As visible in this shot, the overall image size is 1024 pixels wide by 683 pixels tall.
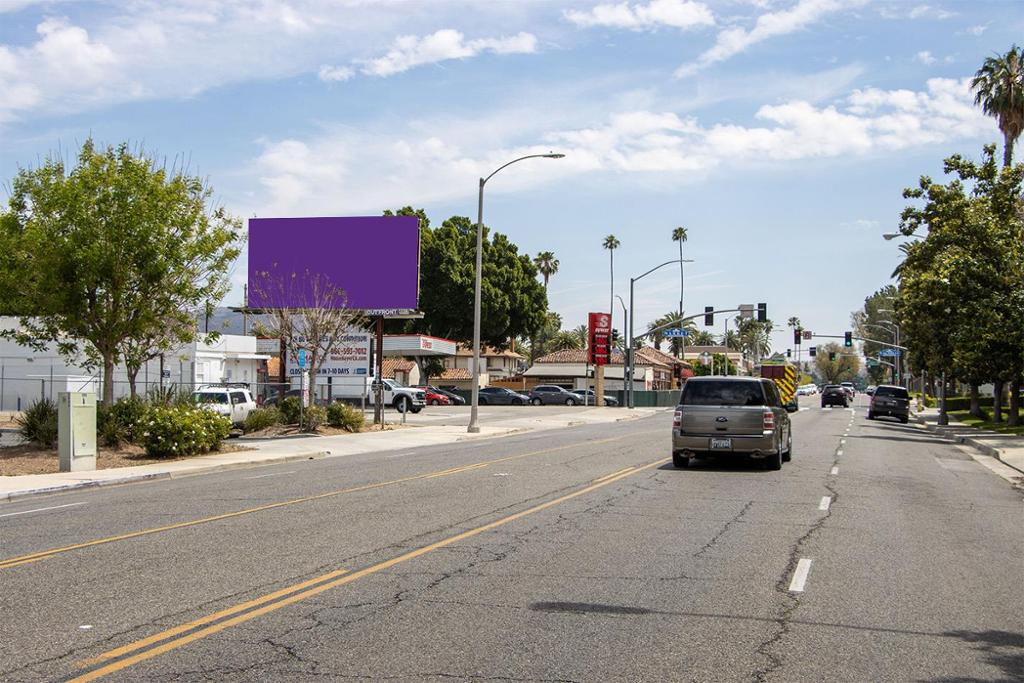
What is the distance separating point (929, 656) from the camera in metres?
6.81

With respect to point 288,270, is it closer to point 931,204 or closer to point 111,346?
point 111,346

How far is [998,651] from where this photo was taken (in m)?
6.98

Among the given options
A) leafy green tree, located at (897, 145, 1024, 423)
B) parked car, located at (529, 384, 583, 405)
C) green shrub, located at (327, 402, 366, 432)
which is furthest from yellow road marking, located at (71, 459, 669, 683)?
parked car, located at (529, 384, 583, 405)

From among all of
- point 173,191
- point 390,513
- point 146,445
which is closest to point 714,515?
point 390,513

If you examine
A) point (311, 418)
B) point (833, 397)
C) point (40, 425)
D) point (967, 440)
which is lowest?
point (967, 440)

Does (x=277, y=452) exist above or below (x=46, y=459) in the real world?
below

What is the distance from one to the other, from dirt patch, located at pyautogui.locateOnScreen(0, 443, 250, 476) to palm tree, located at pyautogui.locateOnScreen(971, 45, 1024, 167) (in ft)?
135

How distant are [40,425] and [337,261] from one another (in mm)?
20542

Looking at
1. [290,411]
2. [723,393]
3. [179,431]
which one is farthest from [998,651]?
[290,411]

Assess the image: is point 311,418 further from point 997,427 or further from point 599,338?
point 599,338

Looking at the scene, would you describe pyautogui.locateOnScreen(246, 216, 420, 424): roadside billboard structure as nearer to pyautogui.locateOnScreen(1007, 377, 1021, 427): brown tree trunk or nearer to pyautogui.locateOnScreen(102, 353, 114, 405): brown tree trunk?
pyautogui.locateOnScreen(102, 353, 114, 405): brown tree trunk

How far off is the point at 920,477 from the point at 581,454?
26.4 feet


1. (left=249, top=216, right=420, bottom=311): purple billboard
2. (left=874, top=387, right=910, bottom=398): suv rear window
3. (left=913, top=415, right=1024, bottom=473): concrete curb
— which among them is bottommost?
(left=913, top=415, right=1024, bottom=473): concrete curb

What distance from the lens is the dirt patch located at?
21.0 metres
